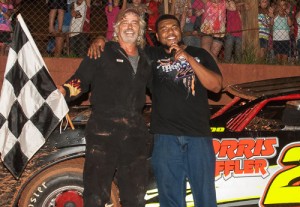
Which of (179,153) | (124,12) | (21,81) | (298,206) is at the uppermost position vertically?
(124,12)

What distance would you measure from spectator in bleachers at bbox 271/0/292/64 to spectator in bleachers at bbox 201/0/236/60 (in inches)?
41.4

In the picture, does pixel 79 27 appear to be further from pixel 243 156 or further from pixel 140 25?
pixel 140 25

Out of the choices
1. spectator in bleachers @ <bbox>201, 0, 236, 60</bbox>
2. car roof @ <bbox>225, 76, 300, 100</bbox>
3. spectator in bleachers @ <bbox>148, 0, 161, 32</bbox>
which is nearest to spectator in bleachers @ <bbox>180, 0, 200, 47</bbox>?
spectator in bleachers @ <bbox>201, 0, 236, 60</bbox>

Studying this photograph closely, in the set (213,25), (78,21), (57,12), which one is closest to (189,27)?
(213,25)

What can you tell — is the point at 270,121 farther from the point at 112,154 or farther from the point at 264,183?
the point at 112,154

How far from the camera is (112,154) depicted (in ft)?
15.7

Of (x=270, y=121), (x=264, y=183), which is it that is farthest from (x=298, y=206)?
(x=270, y=121)

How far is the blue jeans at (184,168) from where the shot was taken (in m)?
4.91

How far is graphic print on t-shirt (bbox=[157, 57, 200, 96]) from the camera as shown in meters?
4.95

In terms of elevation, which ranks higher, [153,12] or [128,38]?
[153,12]

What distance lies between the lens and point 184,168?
197 inches

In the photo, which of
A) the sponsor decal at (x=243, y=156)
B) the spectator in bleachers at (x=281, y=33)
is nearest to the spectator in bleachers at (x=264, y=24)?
the spectator in bleachers at (x=281, y=33)

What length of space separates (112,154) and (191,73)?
0.88 metres

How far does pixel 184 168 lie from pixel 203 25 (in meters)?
5.14
